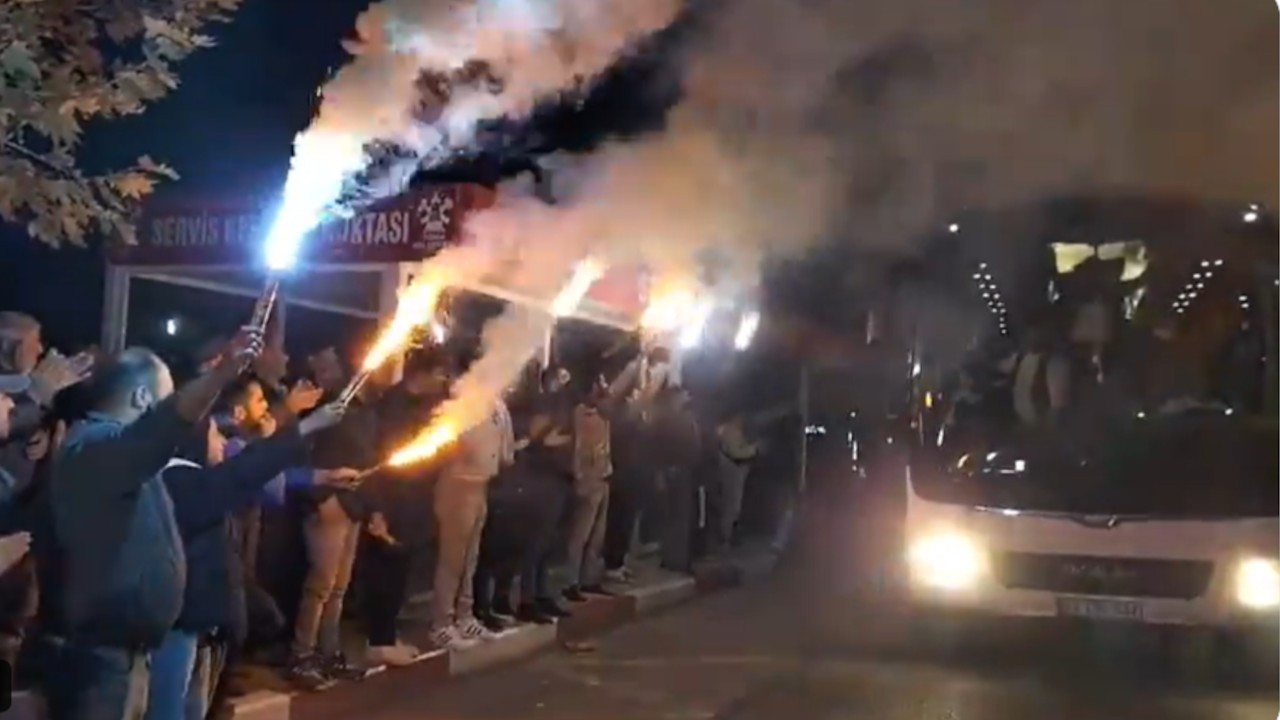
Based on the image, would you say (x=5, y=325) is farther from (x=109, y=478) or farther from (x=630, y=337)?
(x=630, y=337)

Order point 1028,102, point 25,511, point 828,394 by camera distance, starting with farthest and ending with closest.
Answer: point 828,394
point 1028,102
point 25,511

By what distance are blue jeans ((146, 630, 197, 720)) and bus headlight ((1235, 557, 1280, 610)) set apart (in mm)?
6110

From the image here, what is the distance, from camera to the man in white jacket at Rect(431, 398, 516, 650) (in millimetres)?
9172

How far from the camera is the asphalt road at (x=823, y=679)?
8070 mm

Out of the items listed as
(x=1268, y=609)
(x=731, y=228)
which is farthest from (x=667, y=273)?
(x=1268, y=609)

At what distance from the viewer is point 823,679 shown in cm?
901

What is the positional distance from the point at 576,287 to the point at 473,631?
345cm

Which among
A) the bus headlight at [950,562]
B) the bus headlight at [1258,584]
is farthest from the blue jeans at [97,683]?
the bus headlight at [1258,584]

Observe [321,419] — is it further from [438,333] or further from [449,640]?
[438,333]

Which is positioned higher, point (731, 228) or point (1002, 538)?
point (731, 228)

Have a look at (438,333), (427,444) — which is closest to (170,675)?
(427,444)

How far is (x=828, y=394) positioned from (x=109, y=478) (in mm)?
17447

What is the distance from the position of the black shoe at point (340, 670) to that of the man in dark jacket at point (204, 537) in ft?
7.19

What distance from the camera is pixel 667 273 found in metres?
13.2
